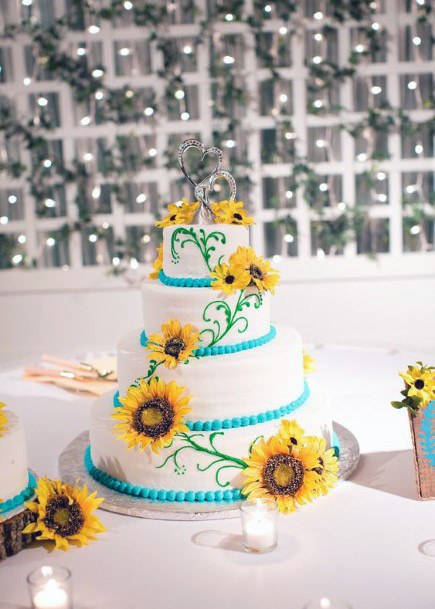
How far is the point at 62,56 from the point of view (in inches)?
229

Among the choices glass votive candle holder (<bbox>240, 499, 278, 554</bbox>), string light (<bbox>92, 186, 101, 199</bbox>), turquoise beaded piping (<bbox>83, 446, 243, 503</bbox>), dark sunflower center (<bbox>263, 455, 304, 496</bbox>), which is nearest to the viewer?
glass votive candle holder (<bbox>240, 499, 278, 554</bbox>)

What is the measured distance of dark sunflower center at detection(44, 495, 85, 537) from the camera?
209 centimetres

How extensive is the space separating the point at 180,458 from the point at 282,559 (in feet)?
1.59

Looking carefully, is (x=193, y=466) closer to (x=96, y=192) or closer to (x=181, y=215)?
(x=181, y=215)

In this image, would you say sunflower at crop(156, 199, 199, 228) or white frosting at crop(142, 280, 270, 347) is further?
sunflower at crop(156, 199, 199, 228)

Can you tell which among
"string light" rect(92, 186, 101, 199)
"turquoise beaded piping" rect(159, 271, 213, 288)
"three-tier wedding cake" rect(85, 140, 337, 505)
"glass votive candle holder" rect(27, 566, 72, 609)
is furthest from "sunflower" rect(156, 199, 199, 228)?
"string light" rect(92, 186, 101, 199)

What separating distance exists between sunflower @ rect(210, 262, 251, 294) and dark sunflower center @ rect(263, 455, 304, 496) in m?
0.51

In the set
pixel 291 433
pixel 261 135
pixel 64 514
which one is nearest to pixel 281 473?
pixel 291 433

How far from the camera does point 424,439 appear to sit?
226cm

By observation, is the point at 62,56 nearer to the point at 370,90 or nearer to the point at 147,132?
the point at 147,132

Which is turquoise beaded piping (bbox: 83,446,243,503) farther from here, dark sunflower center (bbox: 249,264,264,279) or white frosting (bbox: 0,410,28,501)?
dark sunflower center (bbox: 249,264,264,279)

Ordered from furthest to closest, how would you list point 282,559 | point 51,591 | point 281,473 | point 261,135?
1. point 261,135
2. point 281,473
3. point 282,559
4. point 51,591

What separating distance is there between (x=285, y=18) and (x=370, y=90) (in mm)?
794

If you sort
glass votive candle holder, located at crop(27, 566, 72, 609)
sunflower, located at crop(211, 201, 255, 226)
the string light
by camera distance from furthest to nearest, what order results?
1. the string light
2. sunflower, located at crop(211, 201, 255, 226)
3. glass votive candle holder, located at crop(27, 566, 72, 609)
